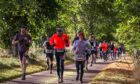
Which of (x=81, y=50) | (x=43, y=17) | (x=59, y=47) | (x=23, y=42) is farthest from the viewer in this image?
(x=43, y=17)

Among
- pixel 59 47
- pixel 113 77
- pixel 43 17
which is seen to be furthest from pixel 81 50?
pixel 43 17

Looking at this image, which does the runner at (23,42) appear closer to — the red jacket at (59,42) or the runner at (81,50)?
the red jacket at (59,42)

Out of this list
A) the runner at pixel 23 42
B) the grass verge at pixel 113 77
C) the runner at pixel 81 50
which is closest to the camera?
the runner at pixel 81 50

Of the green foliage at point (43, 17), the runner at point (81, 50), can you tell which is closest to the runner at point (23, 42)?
the runner at point (81, 50)

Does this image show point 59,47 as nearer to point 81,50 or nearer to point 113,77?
point 81,50

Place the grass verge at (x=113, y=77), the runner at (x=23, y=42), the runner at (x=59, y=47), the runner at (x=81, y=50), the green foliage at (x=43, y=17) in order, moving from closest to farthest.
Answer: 1. the runner at (x=59, y=47)
2. the runner at (x=81, y=50)
3. the runner at (x=23, y=42)
4. the grass verge at (x=113, y=77)
5. the green foliage at (x=43, y=17)

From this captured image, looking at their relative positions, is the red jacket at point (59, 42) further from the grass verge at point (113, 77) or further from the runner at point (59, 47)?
the grass verge at point (113, 77)

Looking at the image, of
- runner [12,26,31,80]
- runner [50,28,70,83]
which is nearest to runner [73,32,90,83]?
runner [50,28,70,83]

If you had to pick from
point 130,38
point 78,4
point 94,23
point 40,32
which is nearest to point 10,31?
point 40,32

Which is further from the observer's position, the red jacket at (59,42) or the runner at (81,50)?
the runner at (81,50)

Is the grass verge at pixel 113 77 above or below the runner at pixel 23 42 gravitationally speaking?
below

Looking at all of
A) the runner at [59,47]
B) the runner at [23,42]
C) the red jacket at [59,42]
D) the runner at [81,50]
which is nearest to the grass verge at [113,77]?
the runner at [81,50]

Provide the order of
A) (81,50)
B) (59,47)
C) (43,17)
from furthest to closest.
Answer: (43,17)
(81,50)
(59,47)

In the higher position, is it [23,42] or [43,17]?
A: [43,17]
